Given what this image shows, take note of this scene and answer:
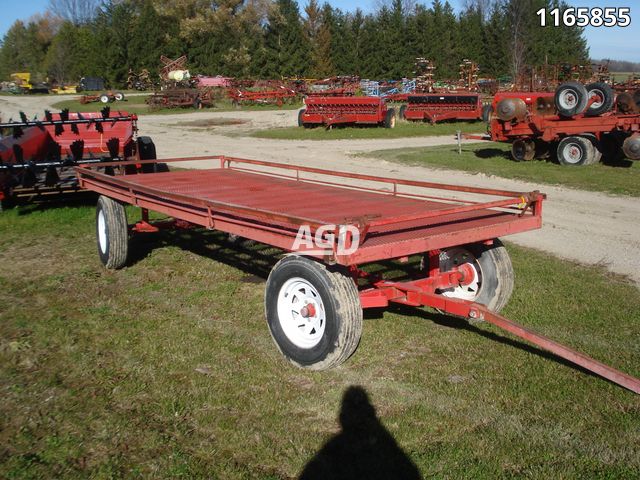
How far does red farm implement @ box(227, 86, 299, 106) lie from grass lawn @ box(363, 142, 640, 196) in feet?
76.1

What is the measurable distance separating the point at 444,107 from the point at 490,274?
2306cm

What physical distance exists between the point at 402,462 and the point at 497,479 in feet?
1.59

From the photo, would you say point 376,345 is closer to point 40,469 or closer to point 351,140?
point 40,469

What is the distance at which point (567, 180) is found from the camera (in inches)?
511

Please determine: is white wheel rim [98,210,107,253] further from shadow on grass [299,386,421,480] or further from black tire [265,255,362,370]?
shadow on grass [299,386,421,480]

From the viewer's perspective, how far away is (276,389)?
4242 mm

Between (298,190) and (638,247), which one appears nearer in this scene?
(298,190)

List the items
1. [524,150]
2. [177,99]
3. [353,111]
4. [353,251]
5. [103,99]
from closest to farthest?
[353,251]
[524,150]
[353,111]
[177,99]
[103,99]

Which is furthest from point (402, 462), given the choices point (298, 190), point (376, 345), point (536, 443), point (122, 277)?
point (122, 277)

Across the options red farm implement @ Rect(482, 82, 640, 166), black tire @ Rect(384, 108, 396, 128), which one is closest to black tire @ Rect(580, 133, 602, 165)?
red farm implement @ Rect(482, 82, 640, 166)

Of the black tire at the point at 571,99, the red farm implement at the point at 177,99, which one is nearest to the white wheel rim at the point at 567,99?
the black tire at the point at 571,99

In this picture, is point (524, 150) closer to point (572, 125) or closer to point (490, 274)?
point (572, 125)

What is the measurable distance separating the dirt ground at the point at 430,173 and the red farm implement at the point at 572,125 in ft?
6.82

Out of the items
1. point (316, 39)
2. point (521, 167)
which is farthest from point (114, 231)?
point (316, 39)
